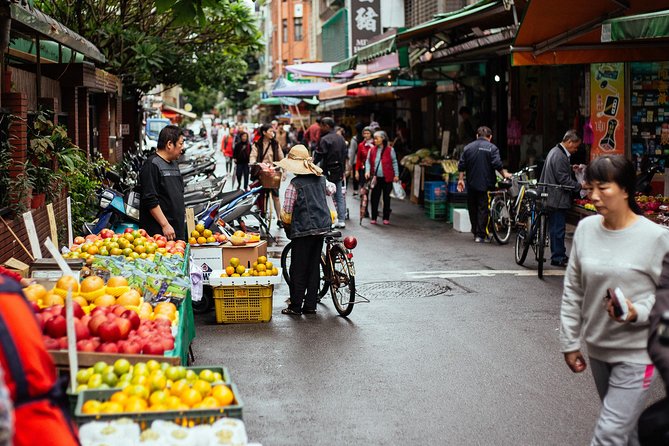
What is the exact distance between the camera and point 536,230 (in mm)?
13172

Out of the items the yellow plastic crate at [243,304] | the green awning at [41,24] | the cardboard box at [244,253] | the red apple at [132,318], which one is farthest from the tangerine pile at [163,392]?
the cardboard box at [244,253]

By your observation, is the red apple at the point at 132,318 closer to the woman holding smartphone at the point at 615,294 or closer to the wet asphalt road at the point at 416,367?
the wet asphalt road at the point at 416,367

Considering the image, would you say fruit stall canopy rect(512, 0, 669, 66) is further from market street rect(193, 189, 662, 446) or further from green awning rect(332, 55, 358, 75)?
green awning rect(332, 55, 358, 75)

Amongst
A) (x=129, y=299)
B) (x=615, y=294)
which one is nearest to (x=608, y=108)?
(x=129, y=299)

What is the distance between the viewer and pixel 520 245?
13859 mm

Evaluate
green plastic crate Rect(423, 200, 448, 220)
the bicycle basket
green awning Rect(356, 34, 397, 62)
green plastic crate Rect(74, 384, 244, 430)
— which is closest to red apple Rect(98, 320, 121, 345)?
green plastic crate Rect(74, 384, 244, 430)

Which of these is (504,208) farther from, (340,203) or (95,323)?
(95,323)

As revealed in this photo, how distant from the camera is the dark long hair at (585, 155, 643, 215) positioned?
16.0ft

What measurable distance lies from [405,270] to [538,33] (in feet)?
12.4

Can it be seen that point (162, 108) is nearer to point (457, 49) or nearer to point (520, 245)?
point (457, 49)

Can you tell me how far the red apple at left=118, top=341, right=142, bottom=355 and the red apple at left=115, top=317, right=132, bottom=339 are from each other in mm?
96

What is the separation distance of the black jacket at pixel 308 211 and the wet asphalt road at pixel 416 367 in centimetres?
98

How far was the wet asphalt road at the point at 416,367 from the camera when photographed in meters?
6.51

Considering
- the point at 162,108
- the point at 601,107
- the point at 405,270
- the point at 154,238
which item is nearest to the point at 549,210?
the point at 405,270
